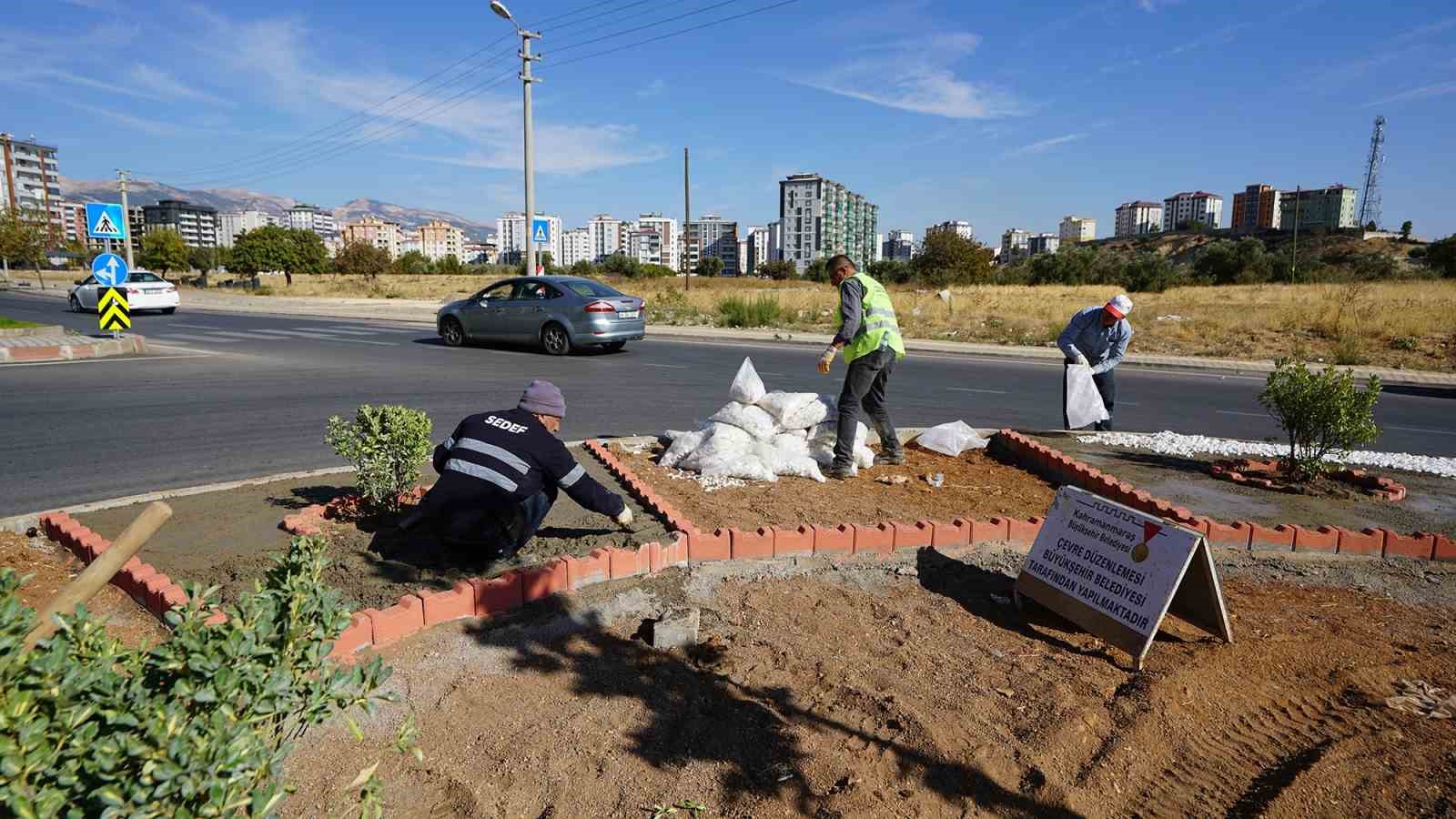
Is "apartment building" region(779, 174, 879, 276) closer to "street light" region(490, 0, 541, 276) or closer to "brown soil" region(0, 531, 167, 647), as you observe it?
"street light" region(490, 0, 541, 276)

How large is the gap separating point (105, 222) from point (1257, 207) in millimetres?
142344

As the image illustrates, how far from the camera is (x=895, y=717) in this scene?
3156 mm

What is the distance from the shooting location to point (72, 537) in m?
4.60

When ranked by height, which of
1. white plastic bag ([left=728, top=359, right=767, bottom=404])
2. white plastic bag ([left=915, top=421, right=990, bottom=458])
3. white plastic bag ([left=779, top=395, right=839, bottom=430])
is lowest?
white plastic bag ([left=915, top=421, right=990, bottom=458])

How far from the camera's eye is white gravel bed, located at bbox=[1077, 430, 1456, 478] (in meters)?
7.18

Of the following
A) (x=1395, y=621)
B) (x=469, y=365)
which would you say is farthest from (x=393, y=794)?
(x=469, y=365)

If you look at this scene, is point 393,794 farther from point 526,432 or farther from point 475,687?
point 526,432

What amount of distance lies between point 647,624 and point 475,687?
2.57ft

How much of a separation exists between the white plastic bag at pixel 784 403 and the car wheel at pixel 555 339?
9.89m

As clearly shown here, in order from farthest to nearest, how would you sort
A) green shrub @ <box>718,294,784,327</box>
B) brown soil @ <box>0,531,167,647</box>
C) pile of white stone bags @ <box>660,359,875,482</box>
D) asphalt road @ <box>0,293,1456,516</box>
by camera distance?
green shrub @ <box>718,294,784,327</box> → asphalt road @ <box>0,293,1456,516</box> → pile of white stone bags @ <box>660,359,875,482</box> → brown soil @ <box>0,531,167,647</box>

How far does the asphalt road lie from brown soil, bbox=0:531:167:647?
1.20 metres

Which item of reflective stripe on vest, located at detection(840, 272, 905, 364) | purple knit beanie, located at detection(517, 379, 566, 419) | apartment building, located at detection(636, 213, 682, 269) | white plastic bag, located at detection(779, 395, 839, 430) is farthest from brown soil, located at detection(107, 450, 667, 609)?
apartment building, located at detection(636, 213, 682, 269)

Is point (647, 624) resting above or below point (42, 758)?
below

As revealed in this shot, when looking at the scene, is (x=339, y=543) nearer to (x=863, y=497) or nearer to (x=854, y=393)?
(x=863, y=497)
